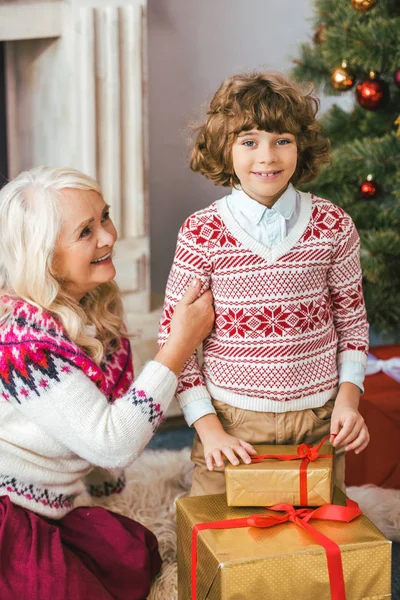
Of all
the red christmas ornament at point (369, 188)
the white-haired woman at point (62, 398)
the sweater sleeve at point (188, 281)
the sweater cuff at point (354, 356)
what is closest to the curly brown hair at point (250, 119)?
the sweater sleeve at point (188, 281)

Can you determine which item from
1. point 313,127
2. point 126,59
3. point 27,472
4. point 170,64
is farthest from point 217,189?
point 27,472

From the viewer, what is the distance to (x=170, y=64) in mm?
2617

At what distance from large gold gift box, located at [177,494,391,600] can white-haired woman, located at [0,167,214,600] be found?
0.25 m

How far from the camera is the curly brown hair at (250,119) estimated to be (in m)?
1.30

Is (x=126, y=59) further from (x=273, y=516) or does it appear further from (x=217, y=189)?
(x=273, y=516)

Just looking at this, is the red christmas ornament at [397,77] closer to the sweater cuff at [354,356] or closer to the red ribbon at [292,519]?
the sweater cuff at [354,356]

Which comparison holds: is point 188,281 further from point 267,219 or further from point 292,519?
point 292,519

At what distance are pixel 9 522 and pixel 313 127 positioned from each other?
0.84m

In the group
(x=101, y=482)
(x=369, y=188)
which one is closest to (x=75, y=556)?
(x=101, y=482)

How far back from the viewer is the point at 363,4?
1.96 m

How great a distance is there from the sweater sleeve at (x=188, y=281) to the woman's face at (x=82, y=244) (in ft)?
0.45

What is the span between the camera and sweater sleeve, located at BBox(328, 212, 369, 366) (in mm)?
1379

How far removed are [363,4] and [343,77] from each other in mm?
184

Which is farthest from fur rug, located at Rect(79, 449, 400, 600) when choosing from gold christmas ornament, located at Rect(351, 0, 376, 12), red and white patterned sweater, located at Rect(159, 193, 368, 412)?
gold christmas ornament, located at Rect(351, 0, 376, 12)
